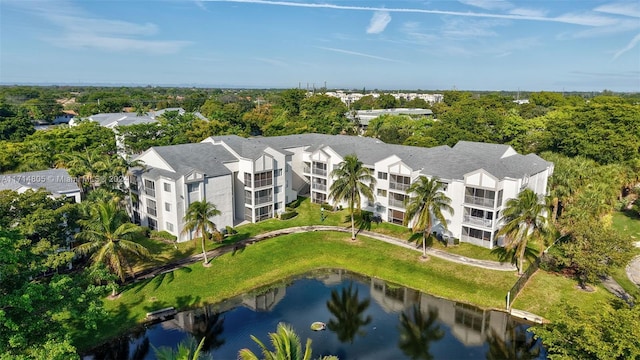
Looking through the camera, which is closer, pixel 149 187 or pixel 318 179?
pixel 149 187

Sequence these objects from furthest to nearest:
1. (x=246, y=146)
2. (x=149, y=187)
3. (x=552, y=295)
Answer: (x=246, y=146) → (x=149, y=187) → (x=552, y=295)

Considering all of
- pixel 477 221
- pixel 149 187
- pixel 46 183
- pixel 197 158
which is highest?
pixel 197 158

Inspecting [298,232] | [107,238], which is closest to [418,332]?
[298,232]

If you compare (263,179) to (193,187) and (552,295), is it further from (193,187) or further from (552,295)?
(552,295)

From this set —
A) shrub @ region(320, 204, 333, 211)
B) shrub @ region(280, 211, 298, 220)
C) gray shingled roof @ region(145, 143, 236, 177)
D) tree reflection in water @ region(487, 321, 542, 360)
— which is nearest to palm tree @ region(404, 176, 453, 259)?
tree reflection in water @ region(487, 321, 542, 360)

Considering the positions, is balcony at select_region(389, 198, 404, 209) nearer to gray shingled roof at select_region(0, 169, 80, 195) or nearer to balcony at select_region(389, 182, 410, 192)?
balcony at select_region(389, 182, 410, 192)
